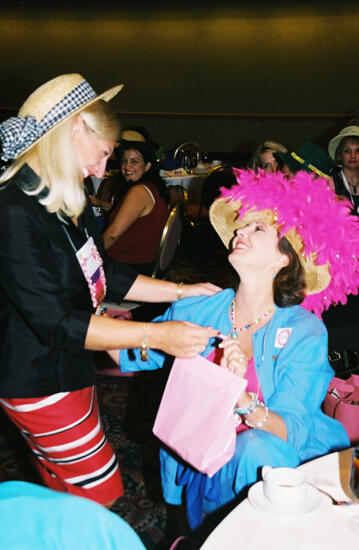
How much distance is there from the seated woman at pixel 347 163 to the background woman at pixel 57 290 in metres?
2.40

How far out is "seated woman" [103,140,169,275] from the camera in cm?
372

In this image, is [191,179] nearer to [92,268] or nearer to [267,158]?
[267,158]

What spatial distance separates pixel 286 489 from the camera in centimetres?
110

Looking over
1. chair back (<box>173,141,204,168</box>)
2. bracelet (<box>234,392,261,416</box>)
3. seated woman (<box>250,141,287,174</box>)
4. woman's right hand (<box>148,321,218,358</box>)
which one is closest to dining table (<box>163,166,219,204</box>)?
chair back (<box>173,141,204,168</box>)

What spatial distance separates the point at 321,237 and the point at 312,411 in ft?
1.69

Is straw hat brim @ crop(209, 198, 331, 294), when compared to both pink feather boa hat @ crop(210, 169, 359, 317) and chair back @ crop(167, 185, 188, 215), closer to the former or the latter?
pink feather boa hat @ crop(210, 169, 359, 317)

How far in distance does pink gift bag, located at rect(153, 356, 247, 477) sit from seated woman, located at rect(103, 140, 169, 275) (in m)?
2.27

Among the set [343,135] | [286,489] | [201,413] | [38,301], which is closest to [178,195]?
[343,135]

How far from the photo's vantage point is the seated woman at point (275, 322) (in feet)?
5.32

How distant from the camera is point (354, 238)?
180 centimetres

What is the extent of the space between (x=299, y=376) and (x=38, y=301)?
765 millimetres

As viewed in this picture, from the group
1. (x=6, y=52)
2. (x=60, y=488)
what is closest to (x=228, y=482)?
(x=60, y=488)

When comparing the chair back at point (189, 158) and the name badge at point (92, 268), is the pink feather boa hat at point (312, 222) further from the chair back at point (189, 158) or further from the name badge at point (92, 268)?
the chair back at point (189, 158)

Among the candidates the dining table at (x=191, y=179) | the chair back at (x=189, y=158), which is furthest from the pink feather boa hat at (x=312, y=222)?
the chair back at (x=189, y=158)
